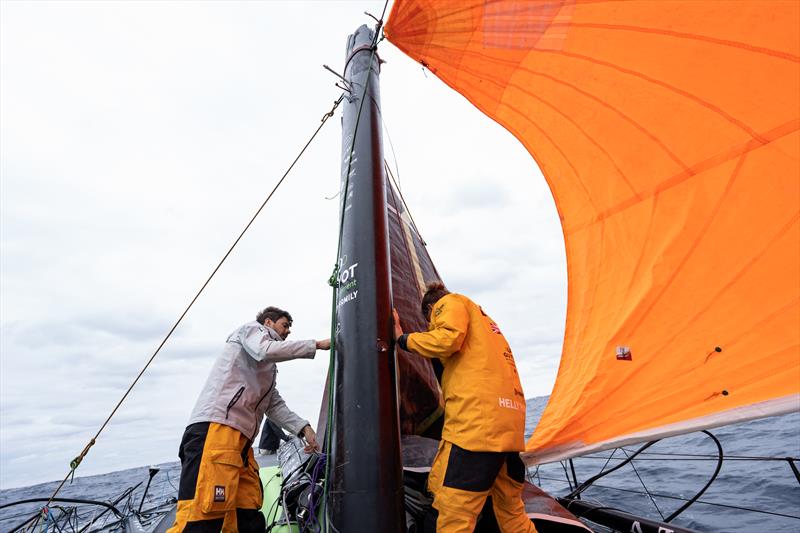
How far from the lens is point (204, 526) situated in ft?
7.71

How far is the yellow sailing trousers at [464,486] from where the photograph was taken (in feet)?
7.11

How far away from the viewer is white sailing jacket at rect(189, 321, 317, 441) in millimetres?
2609

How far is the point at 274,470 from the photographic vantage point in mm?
5316

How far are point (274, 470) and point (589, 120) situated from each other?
5.36 meters

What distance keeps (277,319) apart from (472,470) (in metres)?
1.84

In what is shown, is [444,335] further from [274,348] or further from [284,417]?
[284,417]

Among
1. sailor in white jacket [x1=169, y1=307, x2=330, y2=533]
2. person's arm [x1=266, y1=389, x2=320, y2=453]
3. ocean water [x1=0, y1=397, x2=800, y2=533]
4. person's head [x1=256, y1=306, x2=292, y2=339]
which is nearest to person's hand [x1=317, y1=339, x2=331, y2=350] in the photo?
sailor in white jacket [x1=169, y1=307, x2=330, y2=533]

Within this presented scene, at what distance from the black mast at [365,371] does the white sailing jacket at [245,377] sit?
44cm

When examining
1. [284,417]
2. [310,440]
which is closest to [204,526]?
[310,440]

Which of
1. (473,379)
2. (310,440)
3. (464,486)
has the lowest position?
(464,486)

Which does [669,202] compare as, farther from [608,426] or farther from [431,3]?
[431,3]

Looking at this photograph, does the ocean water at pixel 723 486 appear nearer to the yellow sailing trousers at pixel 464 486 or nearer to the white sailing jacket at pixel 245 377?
the yellow sailing trousers at pixel 464 486

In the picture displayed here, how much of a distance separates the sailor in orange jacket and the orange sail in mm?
645

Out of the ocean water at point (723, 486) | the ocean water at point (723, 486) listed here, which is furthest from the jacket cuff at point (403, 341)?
the ocean water at point (723, 486)
